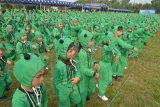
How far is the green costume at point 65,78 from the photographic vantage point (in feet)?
16.2

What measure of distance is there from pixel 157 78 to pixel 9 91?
5296 millimetres

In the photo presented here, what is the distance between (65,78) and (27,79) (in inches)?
63.1

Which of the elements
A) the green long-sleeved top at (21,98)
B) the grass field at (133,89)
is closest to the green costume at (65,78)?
the grass field at (133,89)

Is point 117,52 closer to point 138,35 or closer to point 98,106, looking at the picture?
point 98,106

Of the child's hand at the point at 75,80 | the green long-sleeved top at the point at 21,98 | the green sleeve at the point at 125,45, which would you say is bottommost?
the child's hand at the point at 75,80

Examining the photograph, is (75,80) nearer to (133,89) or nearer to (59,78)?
(59,78)

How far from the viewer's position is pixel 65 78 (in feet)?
16.4

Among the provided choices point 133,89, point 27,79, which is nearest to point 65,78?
point 27,79

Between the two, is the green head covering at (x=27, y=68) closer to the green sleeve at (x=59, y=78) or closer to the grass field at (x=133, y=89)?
the green sleeve at (x=59, y=78)

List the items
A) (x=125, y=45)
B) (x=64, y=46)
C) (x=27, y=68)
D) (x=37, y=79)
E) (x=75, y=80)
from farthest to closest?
(x=125, y=45)
(x=75, y=80)
(x=64, y=46)
(x=37, y=79)
(x=27, y=68)

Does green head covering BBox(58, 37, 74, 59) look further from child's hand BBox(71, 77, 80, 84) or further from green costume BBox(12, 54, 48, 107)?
green costume BBox(12, 54, 48, 107)

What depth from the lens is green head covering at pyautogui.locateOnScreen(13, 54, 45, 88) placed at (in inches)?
134

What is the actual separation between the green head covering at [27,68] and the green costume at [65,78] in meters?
1.46

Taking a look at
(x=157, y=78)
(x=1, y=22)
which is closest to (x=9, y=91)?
(x=157, y=78)
